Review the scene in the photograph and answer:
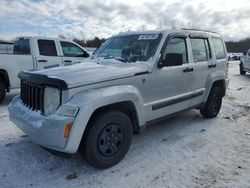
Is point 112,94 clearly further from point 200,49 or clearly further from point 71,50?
point 71,50

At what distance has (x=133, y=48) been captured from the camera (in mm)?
4281

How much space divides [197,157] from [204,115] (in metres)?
2.19

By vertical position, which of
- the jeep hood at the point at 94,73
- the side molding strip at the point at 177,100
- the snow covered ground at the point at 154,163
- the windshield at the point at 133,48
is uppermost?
the windshield at the point at 133,48

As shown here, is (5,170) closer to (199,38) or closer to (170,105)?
(170,105)

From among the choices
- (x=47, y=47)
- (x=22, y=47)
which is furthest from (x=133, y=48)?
(x=22, y=47)

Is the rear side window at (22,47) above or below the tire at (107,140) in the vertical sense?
above

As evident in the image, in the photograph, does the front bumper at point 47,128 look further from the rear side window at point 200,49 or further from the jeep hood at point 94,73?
the rear side window at point 200,49

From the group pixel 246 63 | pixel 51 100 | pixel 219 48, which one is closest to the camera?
pixel 51 100

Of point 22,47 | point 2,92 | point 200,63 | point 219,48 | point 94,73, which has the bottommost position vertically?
point 2,92

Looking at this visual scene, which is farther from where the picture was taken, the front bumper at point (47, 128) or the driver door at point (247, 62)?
the driver door at point (247, 62)

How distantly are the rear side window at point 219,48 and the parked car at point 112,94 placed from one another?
0.72 meters

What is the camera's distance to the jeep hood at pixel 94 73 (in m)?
3.05

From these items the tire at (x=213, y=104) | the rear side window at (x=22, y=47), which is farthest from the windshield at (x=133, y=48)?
the rear side window at (x=22, y=47)

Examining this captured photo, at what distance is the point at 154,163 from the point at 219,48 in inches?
140
